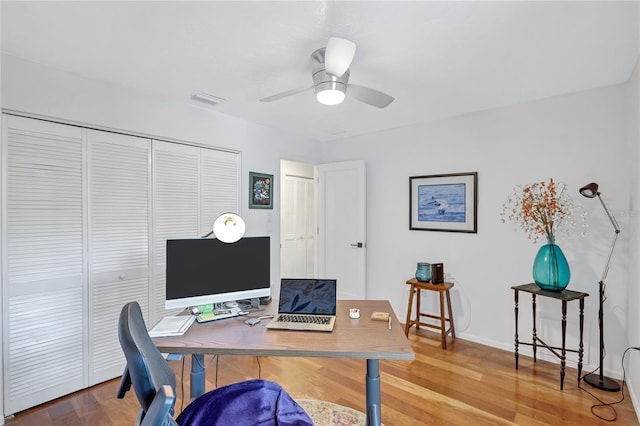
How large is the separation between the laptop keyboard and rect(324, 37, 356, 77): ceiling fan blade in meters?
1.36

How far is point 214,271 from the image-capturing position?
199 centimetres

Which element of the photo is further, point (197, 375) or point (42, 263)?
point (42, 263)

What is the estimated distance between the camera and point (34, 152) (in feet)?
7.50

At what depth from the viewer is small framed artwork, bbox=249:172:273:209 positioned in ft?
12.2

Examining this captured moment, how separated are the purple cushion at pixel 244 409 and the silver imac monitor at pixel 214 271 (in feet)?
2.69

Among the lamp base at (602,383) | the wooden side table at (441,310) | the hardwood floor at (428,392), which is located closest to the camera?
the hardwood floor at (428,392)

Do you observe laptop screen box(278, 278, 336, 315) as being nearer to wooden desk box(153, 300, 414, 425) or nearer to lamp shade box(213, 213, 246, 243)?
wooden desk box(153, 300, 414, 425)

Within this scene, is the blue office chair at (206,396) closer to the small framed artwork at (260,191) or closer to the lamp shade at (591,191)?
the small framed artwork at (260,191)

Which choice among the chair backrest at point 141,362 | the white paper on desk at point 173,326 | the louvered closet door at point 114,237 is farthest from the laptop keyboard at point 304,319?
the louvered closet door at point 114,237

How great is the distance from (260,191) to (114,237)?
1561mm

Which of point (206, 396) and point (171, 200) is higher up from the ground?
point (171, 200)

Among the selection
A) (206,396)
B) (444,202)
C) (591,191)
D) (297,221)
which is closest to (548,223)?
(591,191)

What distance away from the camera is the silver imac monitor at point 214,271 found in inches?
74.6

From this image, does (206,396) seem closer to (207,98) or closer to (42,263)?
(42,263)
